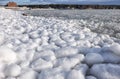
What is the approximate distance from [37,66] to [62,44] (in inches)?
51.6

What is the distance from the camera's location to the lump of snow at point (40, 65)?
213 cm

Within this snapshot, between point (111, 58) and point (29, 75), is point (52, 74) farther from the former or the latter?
point (111, 58)

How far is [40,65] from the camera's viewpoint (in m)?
2.15

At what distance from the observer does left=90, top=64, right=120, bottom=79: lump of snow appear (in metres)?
1.94

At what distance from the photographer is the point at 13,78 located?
1.97m

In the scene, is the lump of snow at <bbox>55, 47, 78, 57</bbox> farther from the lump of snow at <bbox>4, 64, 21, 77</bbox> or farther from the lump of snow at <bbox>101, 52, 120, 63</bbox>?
the lump of snow at <bbox>4, 64, 21, 77</bbox>

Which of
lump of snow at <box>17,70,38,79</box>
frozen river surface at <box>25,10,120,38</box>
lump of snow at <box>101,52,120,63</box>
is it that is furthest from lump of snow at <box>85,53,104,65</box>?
frozen river surface at <box>25,10,120,38</box>

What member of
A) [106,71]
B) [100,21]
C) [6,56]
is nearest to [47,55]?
[6,56]

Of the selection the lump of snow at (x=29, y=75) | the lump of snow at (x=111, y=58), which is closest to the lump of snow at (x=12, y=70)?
the lump of snow at (x=29, y=75)

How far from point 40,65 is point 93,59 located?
1.43 feet

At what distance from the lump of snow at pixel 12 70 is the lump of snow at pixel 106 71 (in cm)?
55

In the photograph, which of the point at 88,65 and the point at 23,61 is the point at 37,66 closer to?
the point at 23,61

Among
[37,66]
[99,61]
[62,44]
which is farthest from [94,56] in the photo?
[62,44]

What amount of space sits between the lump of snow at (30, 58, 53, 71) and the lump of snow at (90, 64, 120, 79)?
34 centimetres
